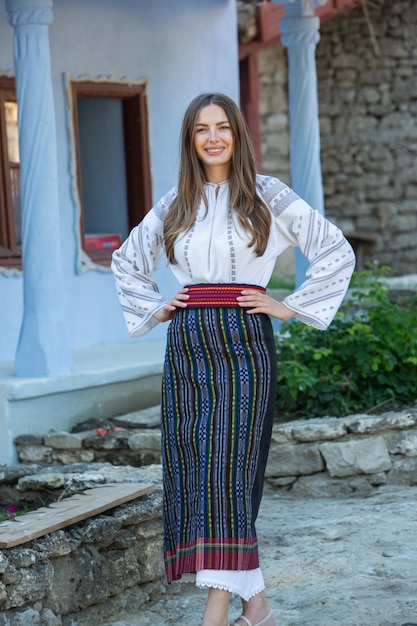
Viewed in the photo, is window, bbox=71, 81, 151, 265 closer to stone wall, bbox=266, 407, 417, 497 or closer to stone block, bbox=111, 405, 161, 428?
stone block, bbox=111, 405, 161, 428

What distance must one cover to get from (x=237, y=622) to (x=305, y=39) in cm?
535

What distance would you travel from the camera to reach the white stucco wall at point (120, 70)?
7.45 metres

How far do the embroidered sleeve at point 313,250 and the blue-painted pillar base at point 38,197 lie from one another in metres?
2.73

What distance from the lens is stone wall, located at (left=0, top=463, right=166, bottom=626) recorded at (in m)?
3.86

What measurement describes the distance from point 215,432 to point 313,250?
2.31 feet

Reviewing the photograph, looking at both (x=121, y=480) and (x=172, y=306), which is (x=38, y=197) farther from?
(x=172, y=306)

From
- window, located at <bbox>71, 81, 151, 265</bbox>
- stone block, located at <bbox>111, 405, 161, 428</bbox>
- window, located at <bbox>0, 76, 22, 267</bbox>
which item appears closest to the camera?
stone block, located at <bbox>111, 405, 161, 428</bbox>

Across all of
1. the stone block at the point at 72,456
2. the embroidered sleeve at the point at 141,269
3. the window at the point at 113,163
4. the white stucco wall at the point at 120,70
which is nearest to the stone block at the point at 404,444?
the stone block at the point at 72,456

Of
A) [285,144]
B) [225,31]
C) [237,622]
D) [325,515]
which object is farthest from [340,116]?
[237,622]

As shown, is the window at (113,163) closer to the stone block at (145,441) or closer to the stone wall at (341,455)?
the stone block at (145,441)

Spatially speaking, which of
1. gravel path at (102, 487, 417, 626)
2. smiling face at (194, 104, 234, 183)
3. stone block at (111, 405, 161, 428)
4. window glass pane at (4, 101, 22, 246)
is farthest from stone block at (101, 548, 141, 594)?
window glass pane at (4, 101, 22, 246)

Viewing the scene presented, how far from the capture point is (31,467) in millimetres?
5035

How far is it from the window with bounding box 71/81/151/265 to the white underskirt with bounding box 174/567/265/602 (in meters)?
4.52

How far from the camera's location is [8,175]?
7266mm
